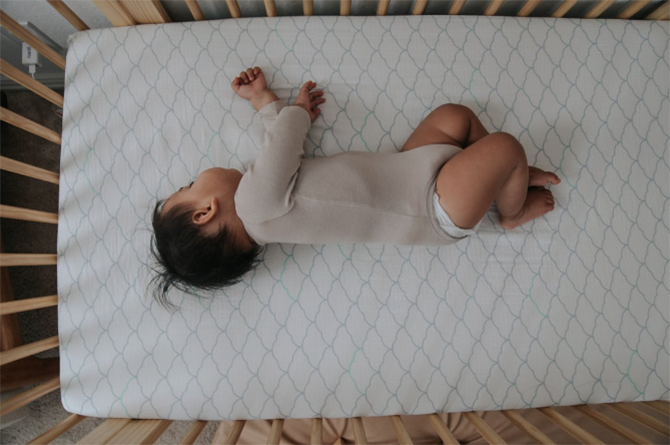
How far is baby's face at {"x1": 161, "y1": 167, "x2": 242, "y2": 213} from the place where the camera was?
34.5 inches

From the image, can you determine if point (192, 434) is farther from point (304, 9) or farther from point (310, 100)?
point (304, 9)

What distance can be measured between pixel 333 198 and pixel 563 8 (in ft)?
2.52

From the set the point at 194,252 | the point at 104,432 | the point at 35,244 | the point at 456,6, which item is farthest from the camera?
the point at 35,244

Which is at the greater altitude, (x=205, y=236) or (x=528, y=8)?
(x=528, y=8)

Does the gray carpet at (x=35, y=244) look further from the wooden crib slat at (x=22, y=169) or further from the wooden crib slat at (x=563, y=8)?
the wooden crib slat at (x=563, y=8)

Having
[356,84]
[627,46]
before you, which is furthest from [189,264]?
[627,46]

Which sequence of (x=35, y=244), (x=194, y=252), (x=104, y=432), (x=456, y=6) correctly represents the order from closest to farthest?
1. (x=194, y=252)
2. (x=104, y=432)
3. (x=456, y=6)
4. (x=35, y=244)

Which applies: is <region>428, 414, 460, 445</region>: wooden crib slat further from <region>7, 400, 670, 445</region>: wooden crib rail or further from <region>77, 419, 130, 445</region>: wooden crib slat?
<region>77, 419, 130, 445</region>: wooden crib slat

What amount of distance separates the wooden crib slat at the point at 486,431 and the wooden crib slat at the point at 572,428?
0.16m

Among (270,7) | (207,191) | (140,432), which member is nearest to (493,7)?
(270,7)

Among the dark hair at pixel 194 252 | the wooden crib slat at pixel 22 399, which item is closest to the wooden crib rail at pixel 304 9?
the dark hair at pixel 194 252

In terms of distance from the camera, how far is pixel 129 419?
3.25 feet

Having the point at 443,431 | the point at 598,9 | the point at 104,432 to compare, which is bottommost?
the point at 104,432

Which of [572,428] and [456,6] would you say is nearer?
[572,428]
